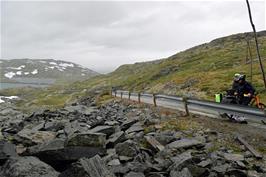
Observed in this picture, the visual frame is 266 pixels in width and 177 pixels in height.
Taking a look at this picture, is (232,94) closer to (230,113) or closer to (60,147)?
(230,113)

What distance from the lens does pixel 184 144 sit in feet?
41.5

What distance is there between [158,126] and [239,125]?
350 centimetres

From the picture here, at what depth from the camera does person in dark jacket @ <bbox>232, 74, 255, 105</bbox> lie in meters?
18.9

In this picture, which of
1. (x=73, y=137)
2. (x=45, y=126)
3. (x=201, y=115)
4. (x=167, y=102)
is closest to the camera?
(x=73, y=137)

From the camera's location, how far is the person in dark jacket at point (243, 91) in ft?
62.0

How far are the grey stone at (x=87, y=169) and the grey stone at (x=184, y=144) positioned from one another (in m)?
3.71

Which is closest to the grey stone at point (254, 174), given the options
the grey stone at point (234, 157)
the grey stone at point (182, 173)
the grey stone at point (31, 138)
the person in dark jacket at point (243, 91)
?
the grey stone at point (234, 157)

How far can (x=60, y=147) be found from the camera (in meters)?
10.9

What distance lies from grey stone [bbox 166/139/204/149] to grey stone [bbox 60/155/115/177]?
12.2 ft

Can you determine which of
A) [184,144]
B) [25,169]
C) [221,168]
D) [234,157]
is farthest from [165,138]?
[25,169]

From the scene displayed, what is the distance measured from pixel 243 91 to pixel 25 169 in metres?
12.7

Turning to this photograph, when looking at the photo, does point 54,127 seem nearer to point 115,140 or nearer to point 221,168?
point 115,140

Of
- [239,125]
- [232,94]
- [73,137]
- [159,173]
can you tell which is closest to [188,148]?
[159,173]

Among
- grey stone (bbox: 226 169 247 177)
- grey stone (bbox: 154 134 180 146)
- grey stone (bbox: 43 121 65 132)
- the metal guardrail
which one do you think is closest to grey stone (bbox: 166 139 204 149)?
grey stone (bbox: 154 134 180 146)
